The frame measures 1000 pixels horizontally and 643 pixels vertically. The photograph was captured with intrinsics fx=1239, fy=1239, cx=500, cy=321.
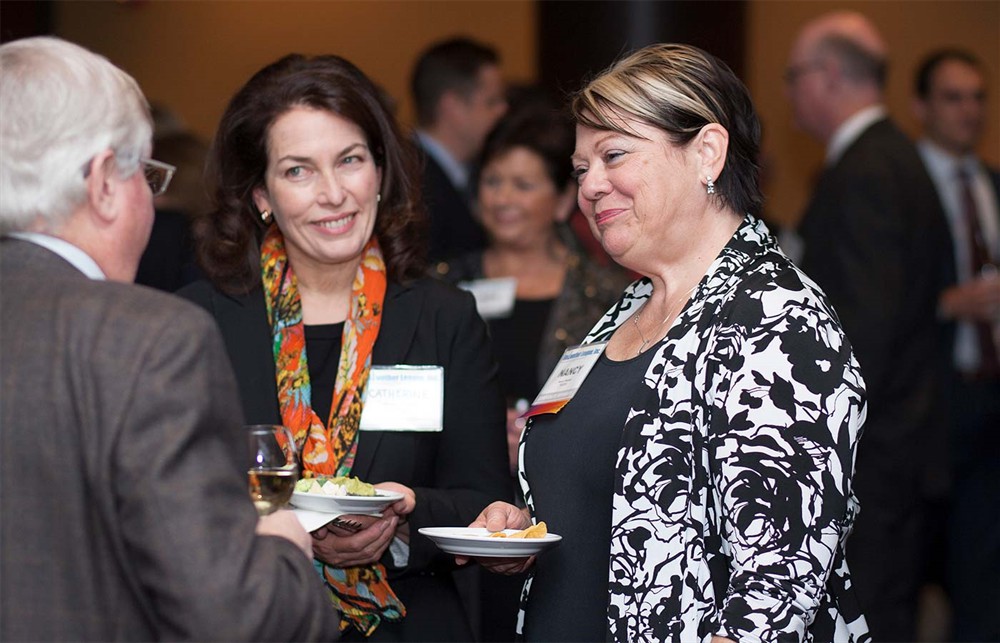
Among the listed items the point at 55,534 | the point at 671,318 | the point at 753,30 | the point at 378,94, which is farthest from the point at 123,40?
the point at 55,534

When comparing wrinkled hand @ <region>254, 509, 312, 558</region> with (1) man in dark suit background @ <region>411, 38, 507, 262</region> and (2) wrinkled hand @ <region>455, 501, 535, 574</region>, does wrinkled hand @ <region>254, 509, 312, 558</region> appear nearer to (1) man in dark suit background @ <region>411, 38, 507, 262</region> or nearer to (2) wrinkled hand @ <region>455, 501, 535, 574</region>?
(2) wrinkled hand @ <region>455, 501, 535, 574</region>

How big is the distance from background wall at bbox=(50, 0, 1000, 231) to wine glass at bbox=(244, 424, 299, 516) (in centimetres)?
595

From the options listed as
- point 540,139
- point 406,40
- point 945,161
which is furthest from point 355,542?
point 406,40

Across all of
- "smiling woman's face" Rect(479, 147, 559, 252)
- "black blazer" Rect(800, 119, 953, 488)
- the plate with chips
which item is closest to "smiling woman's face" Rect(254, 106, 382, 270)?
the plate with chips

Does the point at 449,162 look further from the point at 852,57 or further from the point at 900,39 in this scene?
the point at 900,39

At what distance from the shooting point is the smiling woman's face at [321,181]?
266 cm

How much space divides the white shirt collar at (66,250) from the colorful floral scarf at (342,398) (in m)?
0.92

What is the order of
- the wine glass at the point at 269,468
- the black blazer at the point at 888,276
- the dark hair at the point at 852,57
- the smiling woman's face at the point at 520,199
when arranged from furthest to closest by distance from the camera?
the dark hair at the point at 852,57 < the black blazer at the point at 888,276 < the smiling woman's face at the point at 520,199 < the wine glass at the point at 269,468

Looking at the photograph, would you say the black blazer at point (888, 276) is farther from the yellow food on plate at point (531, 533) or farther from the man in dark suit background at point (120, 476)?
the man in dark suit background at point (120, 476)

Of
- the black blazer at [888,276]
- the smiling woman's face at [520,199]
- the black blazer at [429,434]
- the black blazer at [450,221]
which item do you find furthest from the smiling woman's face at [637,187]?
the black blazer at [450,221]

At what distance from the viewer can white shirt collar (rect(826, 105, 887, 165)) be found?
4.87 m

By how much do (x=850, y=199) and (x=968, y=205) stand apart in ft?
4.83

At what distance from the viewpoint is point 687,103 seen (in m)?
2.22

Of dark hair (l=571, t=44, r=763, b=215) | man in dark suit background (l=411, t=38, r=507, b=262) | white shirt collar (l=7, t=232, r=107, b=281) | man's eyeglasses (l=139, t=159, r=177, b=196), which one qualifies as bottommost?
white shirt collar (l=7, t=232, r=107, b=281)
